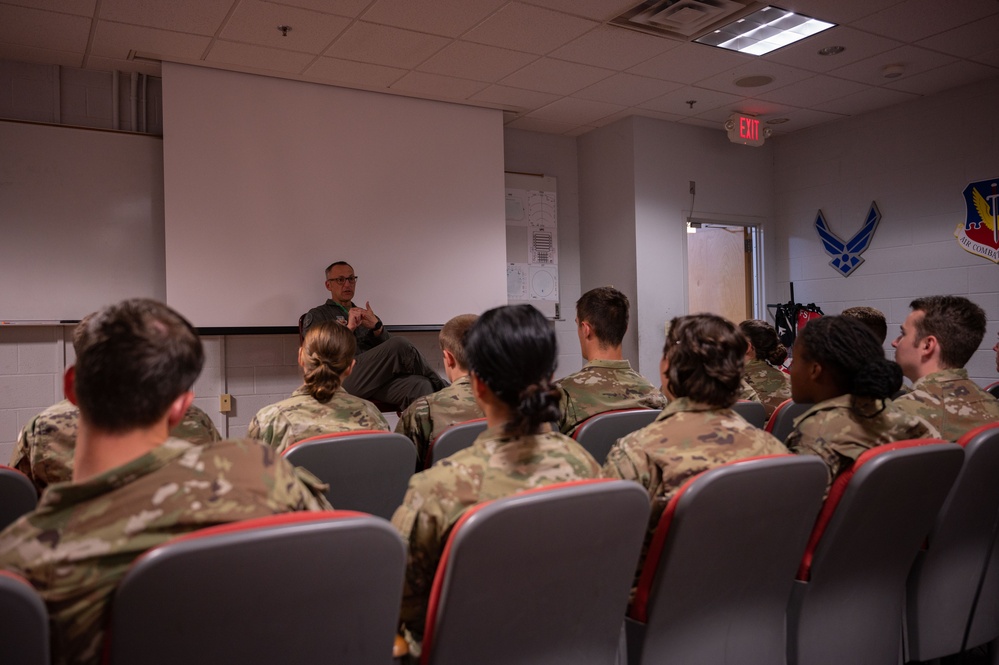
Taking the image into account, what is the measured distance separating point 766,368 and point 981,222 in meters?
3.08

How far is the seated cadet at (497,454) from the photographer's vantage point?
119cm

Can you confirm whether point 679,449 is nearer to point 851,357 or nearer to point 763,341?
point 851,357

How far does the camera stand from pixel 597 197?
6.12 meters

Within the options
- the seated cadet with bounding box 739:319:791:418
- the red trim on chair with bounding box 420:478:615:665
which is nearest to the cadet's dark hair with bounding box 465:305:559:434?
the red trim on chair with bounding box 420:478:615:665

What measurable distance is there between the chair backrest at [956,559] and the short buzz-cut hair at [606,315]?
1.23m

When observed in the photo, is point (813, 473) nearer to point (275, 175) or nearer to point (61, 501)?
point (61, 501)

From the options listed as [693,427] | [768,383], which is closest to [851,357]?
[693,427]

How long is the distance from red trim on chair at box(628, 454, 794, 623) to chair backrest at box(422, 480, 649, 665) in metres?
0.08

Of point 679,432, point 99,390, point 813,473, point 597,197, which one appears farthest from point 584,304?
point 597,197

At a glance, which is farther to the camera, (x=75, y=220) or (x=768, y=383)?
(x=75, y=220)

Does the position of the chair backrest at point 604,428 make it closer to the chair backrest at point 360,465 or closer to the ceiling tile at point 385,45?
the chair backrest at point 360,465

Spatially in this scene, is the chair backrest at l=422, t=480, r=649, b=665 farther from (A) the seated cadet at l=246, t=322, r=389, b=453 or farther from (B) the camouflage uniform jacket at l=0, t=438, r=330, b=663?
(A) the seated cadet at l=246, t=322, r=389, b=453

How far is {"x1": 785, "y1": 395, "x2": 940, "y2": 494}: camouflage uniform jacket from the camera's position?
1.64 m

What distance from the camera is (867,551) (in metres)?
1.55
